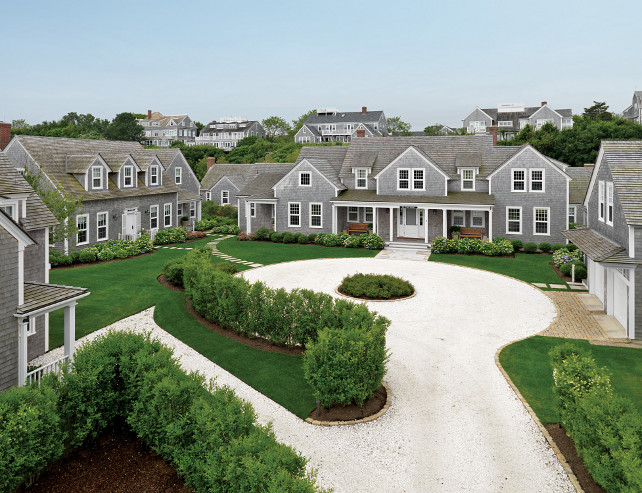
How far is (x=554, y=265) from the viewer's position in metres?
27.6

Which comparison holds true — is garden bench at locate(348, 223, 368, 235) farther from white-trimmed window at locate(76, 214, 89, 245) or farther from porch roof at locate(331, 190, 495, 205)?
white-trimmed window at locate(76, 214, 89, 245)

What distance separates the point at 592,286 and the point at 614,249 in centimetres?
564

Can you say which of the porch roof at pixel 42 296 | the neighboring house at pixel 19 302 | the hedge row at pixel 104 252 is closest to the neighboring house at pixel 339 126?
the hedge row at pixel 104 252

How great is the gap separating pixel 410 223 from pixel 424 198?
2451 millimetres

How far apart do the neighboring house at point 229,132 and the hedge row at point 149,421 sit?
353 ft

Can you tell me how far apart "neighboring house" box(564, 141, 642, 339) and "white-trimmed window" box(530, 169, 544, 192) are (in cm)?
1302

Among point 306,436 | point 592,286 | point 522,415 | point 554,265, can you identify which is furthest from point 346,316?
point 554,265

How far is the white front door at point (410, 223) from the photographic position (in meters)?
36.5

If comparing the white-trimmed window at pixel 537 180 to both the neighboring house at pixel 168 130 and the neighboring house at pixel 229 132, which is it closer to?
the neighboring house at pixel 229 132

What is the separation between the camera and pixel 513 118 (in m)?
94.6

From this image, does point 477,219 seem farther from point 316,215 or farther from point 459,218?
point 316,215

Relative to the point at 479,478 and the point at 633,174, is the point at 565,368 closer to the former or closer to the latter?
the point at 479,478

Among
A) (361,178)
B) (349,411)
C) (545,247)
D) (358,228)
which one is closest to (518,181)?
(545,247)

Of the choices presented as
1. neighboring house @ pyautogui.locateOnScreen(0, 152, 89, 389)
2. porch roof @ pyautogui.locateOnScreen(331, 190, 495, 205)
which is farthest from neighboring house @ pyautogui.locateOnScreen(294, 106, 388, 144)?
neighboring house @ pyautogui.locateOnScreen(0, 152, 89, 389)
